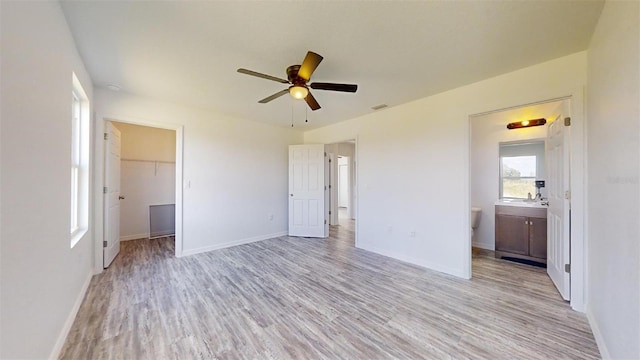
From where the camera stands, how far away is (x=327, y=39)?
201 cm

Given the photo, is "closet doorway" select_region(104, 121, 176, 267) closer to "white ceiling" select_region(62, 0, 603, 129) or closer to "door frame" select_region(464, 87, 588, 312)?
"white ceiling" select_region(62, 0, 603, 129)

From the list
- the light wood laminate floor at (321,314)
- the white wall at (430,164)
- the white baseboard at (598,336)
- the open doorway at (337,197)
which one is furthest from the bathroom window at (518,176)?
the open doorway at (337,197)

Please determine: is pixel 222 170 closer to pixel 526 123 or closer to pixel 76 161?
pixel 76 161

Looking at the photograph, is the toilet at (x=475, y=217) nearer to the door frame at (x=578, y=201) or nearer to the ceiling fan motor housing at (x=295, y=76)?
the door frame at (x=578, y=201)

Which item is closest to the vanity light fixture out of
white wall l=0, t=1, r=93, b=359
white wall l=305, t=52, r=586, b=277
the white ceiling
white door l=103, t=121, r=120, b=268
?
white wall l=305, t=52, r=586, b=277

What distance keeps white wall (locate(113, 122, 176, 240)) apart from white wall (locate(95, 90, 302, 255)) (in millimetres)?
1764

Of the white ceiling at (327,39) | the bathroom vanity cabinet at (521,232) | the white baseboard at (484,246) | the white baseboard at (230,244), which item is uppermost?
the white ceiling at (327,39)

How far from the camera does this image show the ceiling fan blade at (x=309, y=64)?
1.91 metres

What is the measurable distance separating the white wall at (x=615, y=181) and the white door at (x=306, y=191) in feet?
12.6

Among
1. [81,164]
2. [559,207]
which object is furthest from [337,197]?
[81,164]

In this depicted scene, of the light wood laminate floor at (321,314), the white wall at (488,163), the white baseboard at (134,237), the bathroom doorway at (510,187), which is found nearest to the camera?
the light wood laminate floor at (321,314)

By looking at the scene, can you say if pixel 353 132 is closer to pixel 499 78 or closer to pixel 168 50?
pixel 499 78

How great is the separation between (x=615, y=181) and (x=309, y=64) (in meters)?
2.26

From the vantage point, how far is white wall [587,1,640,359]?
1.22 m
